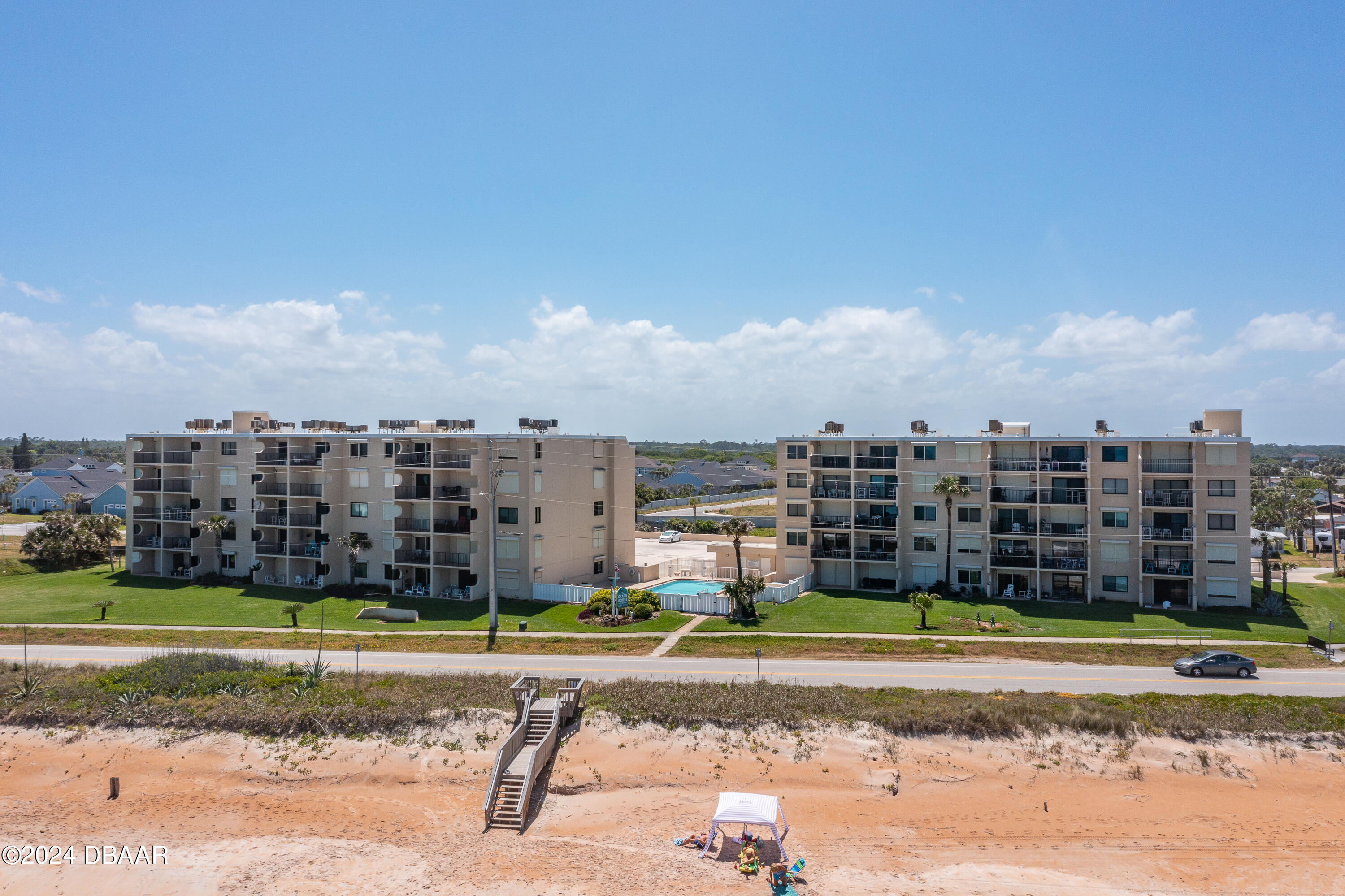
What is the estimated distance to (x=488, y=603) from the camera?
5700 centimetres

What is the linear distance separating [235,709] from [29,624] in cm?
3138

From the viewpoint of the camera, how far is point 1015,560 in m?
60.7

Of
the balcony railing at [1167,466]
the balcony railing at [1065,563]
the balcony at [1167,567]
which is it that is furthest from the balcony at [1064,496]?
the balcony at [1167,567]

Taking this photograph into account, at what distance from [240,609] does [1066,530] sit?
207 ft

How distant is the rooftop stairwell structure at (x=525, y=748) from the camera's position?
26.8 m

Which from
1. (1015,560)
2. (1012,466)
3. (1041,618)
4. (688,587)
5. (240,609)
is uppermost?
(1012,466)

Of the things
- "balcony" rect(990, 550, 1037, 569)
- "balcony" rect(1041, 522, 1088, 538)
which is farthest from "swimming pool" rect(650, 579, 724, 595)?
"balcony" rect(1041, 522, 1088, 538)

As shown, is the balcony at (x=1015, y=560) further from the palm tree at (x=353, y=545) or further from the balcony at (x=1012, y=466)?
the palm tree at (x=353, y=545)

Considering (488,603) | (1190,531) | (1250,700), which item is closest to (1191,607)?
(1190,531)

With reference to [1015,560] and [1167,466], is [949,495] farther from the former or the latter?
[1167,466]

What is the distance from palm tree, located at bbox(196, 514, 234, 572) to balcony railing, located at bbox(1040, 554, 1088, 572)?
68.3m

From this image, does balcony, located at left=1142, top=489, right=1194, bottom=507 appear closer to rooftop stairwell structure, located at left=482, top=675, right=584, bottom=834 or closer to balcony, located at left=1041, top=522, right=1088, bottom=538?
balcony, located at left=1041, top=522, right=1088, bottom=538

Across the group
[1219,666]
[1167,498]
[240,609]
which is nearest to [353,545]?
[240,609]

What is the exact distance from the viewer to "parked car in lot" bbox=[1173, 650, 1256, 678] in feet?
127
